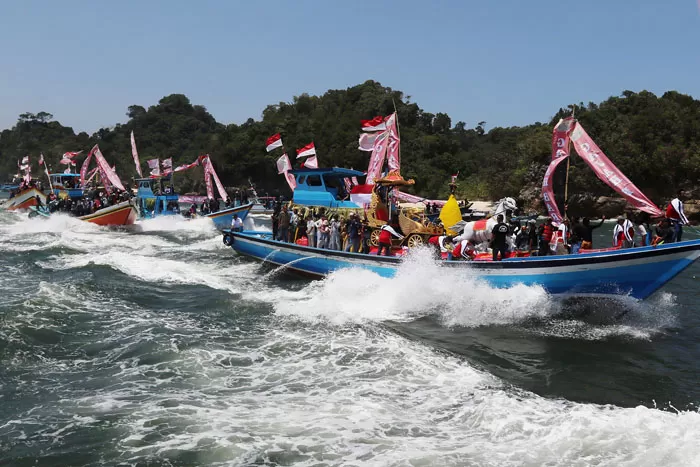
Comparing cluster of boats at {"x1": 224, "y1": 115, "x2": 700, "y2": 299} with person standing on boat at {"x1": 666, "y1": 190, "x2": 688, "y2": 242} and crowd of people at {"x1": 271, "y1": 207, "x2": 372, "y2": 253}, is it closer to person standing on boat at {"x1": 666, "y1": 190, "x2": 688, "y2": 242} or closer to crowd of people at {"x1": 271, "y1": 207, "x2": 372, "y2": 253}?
crowd of people at {"x1": 271, "y1": 207, "x2": 372, "y2": 253}

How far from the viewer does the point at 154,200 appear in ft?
128

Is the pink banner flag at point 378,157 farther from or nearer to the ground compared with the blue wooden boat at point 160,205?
farther from the ground

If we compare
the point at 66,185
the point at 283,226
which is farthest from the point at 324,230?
the point at 66,185

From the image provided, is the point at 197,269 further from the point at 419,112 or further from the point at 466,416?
the point at 419,112

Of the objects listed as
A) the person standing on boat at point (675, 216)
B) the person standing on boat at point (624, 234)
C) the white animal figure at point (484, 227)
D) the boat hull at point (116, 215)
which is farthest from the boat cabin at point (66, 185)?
the person standing on boat at point (675, 216)

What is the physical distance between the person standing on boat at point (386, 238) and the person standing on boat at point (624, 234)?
19.0 ft

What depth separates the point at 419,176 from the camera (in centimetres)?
7562

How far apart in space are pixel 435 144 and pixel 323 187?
209 ft

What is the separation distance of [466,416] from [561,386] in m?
2.27

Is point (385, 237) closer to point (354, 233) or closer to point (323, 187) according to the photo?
point (354, 233)

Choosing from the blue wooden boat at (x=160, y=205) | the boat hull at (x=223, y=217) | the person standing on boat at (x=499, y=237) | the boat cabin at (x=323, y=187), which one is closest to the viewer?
the person standing on boat at (x=499, y=237)

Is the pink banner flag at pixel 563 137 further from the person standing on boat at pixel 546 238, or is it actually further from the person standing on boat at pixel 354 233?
the person standing on boat at pixel 354 233

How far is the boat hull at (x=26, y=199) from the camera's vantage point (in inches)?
1701

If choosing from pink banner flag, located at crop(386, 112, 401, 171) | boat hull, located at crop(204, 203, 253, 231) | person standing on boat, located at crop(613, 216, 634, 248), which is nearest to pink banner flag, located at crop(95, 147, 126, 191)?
boat hull, located at crop(204, 203, 253, 231)
